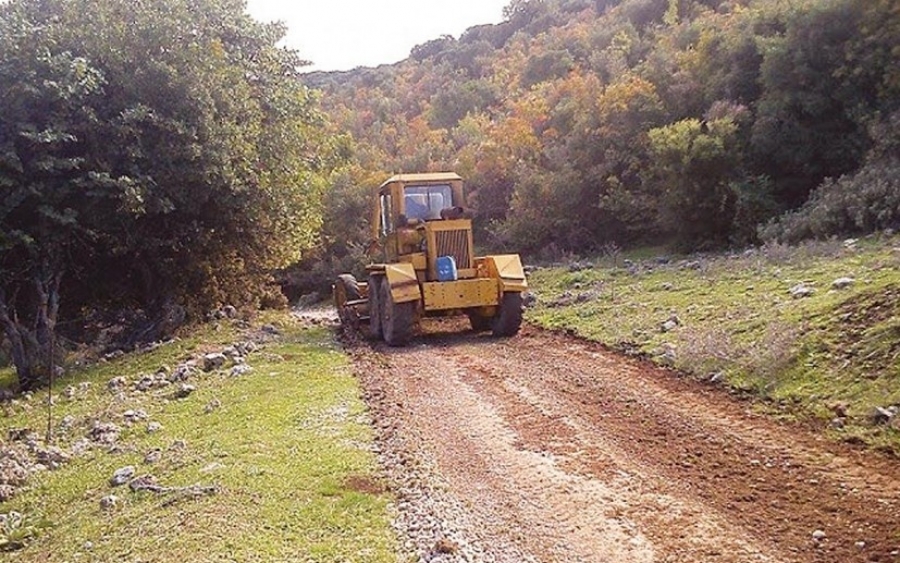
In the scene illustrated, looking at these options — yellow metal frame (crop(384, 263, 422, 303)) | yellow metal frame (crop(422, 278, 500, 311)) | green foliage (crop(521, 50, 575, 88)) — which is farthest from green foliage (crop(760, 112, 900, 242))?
green foliage (crop(521, 50, 575, 88))

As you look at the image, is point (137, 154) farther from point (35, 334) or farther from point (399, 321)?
point (399, 321)

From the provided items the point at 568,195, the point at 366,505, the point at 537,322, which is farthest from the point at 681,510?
the point at 568,195

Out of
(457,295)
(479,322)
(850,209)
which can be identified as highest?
(850,209)

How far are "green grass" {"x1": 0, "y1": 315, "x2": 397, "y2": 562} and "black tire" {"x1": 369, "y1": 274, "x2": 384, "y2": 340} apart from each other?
3382 millimetres

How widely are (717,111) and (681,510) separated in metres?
21.4

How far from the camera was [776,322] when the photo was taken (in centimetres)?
1005

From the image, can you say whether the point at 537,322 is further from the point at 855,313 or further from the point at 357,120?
the point at 357,120

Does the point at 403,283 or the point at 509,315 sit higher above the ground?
the point at 403,283

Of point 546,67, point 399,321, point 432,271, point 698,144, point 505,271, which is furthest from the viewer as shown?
point 546,67

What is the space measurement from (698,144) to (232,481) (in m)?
19.6

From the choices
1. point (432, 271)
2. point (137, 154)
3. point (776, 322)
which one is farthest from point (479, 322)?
point (137, 154)

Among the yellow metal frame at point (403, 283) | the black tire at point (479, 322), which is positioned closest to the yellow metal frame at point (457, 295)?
the yellow metal frame at point (403, 283)

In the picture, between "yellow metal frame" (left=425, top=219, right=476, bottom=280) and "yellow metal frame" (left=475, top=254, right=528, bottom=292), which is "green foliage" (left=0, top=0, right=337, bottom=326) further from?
"yellow metal frame" (left=475, top=254, right=528, bottom=292)

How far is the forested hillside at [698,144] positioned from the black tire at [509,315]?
9.57 metres
